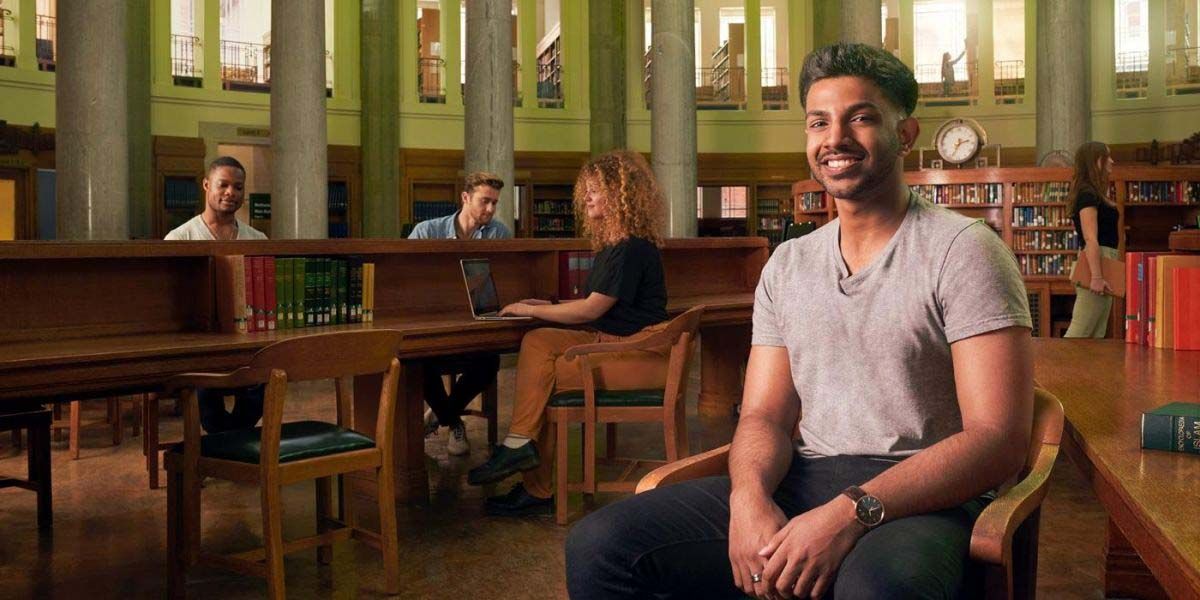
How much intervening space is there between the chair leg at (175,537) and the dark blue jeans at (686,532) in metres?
1.78

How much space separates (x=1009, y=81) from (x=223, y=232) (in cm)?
1579

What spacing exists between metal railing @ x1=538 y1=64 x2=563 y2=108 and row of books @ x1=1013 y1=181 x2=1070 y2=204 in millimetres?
8546

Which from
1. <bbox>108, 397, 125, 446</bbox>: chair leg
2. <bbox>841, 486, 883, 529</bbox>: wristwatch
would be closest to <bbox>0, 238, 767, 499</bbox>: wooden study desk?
<bbox>108, 397, 125, 446</bbox>: chair leg

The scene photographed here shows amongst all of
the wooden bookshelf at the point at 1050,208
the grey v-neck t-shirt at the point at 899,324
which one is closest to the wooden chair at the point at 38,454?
the grey v-neck t-shirt at the point at 899,324

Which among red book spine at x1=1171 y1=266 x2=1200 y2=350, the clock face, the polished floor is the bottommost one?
the polished floor

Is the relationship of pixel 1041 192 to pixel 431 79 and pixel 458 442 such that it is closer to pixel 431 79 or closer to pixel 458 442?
pixel 458 442

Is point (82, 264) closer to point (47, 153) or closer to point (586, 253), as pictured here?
point (586, 253)

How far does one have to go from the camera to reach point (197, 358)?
3.34 metres

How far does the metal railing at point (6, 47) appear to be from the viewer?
13719 millimetres

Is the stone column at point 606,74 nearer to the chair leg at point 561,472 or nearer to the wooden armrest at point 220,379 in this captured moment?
the chair leg at point 561,472

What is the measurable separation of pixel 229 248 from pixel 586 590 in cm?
266

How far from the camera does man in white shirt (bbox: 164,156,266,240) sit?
4.81 m

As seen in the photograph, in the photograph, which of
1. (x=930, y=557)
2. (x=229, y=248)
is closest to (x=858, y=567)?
(x=930, y=557)

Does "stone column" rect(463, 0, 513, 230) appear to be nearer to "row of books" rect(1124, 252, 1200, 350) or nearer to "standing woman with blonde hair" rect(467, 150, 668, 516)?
"standing woman with blonde hair" rect(467, 150, 668, 516)
